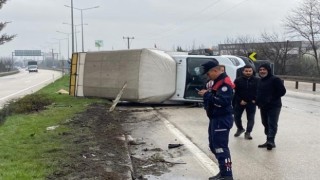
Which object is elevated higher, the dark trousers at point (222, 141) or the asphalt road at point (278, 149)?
the dark trousers at point (222, 141)

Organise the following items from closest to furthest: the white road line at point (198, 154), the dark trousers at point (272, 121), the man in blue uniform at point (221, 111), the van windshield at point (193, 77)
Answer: the man in blue uniform at point (221, 111) < the white road line at point (198, 154) < the dark trousers at point (272, 121) < the van windshield at point (193, 77)

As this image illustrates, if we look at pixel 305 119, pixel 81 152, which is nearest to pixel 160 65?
pixel 305 119

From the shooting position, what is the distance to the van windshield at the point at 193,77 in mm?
16938

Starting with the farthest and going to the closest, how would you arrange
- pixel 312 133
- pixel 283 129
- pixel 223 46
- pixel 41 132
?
pixel 223 46, pixel 283 129, pixel 312 133, pixel 41 132

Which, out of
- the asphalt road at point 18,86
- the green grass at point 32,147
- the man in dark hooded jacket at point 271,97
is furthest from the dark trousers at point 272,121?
the asphalt road at point 18,86

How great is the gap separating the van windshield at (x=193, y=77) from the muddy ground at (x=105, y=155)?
5322mm

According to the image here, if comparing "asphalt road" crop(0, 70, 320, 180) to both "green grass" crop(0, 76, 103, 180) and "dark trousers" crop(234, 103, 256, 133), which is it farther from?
"green grass" crop(0, 76, 103, 180)

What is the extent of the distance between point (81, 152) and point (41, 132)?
259 centimetres

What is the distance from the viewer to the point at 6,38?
28109 mm

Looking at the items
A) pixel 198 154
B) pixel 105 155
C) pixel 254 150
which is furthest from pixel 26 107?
pixel 254 150

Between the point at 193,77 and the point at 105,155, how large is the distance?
31.8 ft

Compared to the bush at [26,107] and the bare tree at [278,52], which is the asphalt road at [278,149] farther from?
the bare tree at [278,52]

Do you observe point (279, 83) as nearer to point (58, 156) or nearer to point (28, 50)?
point (58, 156)

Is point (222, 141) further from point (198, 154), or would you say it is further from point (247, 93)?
point (247, 93)
